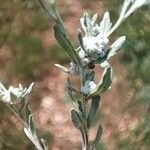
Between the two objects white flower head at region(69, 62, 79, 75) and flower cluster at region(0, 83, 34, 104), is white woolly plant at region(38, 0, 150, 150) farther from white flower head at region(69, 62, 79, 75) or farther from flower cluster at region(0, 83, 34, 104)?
flower cluster at region(0, 83, 34, 104)

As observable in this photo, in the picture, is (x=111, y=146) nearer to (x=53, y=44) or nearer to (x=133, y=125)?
(x=133, y=125)

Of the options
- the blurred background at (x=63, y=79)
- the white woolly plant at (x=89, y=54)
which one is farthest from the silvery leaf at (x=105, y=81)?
the blurred background at (x=63, y=79)

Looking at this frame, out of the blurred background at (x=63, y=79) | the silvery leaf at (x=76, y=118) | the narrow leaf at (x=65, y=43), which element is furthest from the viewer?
the blurred background at (x=63, y=79)

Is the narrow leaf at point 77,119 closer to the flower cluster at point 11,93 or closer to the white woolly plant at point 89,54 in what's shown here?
the white woolly plant at point 89,54

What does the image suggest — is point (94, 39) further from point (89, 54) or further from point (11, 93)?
point (11, 93)

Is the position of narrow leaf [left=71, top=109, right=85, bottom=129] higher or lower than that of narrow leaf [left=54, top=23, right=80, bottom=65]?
lower

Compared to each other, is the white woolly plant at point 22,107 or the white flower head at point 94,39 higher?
the white flower head at point 94,39

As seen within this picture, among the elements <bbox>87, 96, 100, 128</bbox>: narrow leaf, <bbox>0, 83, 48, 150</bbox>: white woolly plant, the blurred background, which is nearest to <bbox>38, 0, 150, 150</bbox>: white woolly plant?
<bbox>87, 96, 100, 128</bbox>: narrow leaf

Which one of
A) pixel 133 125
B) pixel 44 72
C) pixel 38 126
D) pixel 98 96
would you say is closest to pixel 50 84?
pixel 44 72
